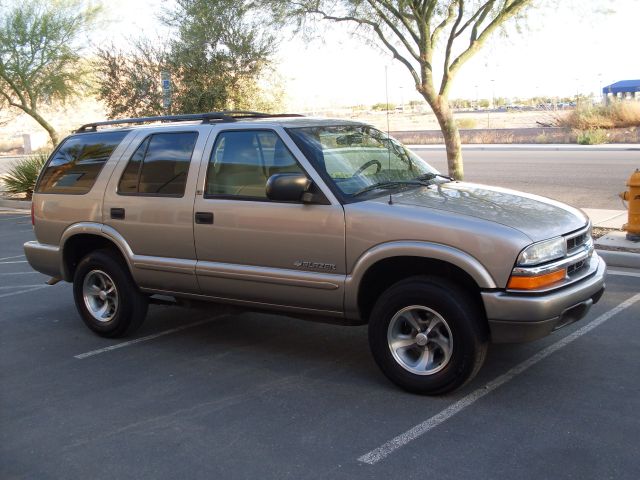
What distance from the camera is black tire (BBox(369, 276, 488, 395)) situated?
195 inches

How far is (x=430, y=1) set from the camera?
475 inches

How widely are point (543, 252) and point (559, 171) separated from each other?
56.7 feet

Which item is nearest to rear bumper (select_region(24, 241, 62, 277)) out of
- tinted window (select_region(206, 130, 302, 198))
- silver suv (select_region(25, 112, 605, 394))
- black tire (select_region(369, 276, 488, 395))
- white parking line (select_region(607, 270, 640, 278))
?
silver suv (select_region(25, 112, 605, 394))

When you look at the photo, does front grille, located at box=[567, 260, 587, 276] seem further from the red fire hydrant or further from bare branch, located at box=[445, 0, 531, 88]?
bare branch, located at box=[445, 0, 531, 88]

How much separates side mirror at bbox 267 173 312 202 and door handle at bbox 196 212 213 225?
737 mm

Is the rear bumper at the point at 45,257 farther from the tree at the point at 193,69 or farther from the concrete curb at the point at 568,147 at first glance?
the concrete curb at the point at 568,147

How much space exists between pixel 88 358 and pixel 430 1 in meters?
8.31

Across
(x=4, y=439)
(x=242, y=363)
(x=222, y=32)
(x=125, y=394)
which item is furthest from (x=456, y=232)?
(x=222, y=32)

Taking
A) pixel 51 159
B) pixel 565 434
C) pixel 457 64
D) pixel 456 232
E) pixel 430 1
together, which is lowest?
pixel 565 434

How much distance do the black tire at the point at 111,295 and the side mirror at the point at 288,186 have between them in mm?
1969

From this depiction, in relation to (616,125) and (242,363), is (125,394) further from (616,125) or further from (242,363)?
(616,125)

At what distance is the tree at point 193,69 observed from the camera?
16984mm

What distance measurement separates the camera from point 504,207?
5.35 metres

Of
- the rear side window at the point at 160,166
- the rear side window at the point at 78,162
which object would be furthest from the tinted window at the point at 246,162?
the rear side window at the point at 78,162
